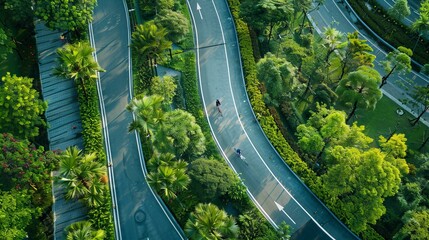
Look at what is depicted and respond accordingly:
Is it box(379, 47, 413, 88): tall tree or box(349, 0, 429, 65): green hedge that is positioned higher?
box(349, 0, 429, 65): green hedge

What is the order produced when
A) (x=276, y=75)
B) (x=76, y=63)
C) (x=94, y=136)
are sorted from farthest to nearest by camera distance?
(x=276, y=75) < (x=94, y=136) < (x=76, y=63)

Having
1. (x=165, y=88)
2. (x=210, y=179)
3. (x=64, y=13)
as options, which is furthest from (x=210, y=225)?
(x=64, y=13)

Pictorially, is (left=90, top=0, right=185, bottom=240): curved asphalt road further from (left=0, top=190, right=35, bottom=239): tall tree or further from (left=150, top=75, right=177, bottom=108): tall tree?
(left=0, top=190, right=35, bottom=239): tall tree

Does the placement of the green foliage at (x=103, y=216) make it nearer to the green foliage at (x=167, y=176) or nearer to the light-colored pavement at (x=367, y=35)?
the green foliage at (x=167, y=176)

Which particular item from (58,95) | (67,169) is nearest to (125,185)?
(67,169)

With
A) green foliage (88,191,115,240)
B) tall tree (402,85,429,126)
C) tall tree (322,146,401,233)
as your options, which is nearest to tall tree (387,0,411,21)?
tall tree (402,85,429,126)

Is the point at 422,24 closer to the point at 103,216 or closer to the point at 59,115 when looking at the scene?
the point at 103,216

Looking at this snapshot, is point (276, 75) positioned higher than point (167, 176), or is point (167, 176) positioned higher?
point (276, 75)
